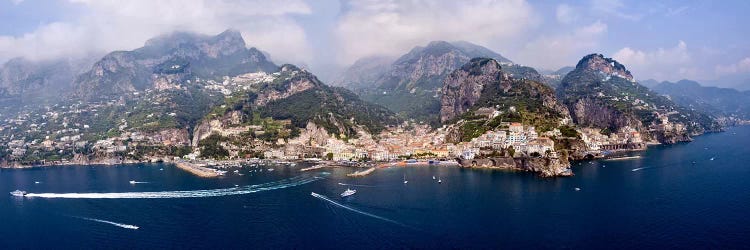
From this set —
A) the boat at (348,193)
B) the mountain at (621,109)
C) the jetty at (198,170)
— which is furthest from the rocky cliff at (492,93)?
the jetty at (198,170)

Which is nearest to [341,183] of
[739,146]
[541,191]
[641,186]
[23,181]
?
[541,191]

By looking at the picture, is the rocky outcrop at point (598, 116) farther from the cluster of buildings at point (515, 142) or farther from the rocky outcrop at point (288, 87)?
the rocky outcrop at point (288, 87)

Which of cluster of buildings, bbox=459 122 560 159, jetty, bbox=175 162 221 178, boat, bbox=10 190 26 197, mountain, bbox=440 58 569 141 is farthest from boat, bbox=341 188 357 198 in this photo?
mountain, bbox=440 58 569 141

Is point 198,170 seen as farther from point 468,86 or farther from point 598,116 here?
point 598,116

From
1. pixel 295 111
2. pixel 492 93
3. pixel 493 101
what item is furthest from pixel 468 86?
pixel 295 111

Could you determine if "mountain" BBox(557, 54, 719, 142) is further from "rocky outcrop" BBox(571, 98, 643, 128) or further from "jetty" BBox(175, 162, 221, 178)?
"jetty" BBox(175, 162, 221, 178)
